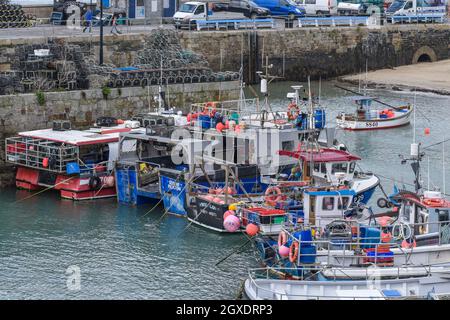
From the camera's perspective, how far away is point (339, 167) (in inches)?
1217

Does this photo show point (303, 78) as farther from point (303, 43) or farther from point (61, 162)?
point (61, 162)

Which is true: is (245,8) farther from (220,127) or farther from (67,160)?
(67,160)

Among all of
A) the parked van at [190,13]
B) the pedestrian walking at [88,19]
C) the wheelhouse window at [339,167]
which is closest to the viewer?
the wheelhouse window at [339,167]

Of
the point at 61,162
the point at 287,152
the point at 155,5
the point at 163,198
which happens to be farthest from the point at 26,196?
the point at 155,5

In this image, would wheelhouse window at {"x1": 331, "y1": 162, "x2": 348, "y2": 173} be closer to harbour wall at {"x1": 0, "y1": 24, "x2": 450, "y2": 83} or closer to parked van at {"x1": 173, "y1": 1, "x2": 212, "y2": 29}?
harbour wall at {"x1": 0, "y1": 24, "x2": 450, "y2": 83}

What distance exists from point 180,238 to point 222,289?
14.2 feet

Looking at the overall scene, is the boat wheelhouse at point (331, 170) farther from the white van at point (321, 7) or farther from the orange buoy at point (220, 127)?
the white van at point (321, 7)

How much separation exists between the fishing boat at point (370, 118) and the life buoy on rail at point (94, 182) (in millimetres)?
13071

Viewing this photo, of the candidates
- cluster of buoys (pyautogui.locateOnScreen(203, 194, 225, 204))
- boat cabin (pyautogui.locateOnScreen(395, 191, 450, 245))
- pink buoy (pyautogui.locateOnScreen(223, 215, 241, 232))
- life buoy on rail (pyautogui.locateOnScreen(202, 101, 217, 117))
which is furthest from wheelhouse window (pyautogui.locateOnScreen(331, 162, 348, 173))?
boat cabin (pyautogui.locateOnScreen(395, 191, 450, 245))

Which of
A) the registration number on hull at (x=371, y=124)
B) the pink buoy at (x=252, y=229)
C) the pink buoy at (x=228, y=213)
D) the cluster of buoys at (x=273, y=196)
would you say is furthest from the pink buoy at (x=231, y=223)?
the registration number on hull at (x=371, y=124)

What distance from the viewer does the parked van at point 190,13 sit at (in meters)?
53.1

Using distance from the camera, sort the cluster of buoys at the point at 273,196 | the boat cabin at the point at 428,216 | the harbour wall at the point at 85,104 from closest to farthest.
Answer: the boat cabin at the point at 428,216 < the cluster of buoys at the point at 273,196 < the harbour wall at the point at 85,104

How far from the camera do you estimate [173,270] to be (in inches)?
1062

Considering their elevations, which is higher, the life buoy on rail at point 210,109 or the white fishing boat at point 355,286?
the life buoy on rail at point 210,109
